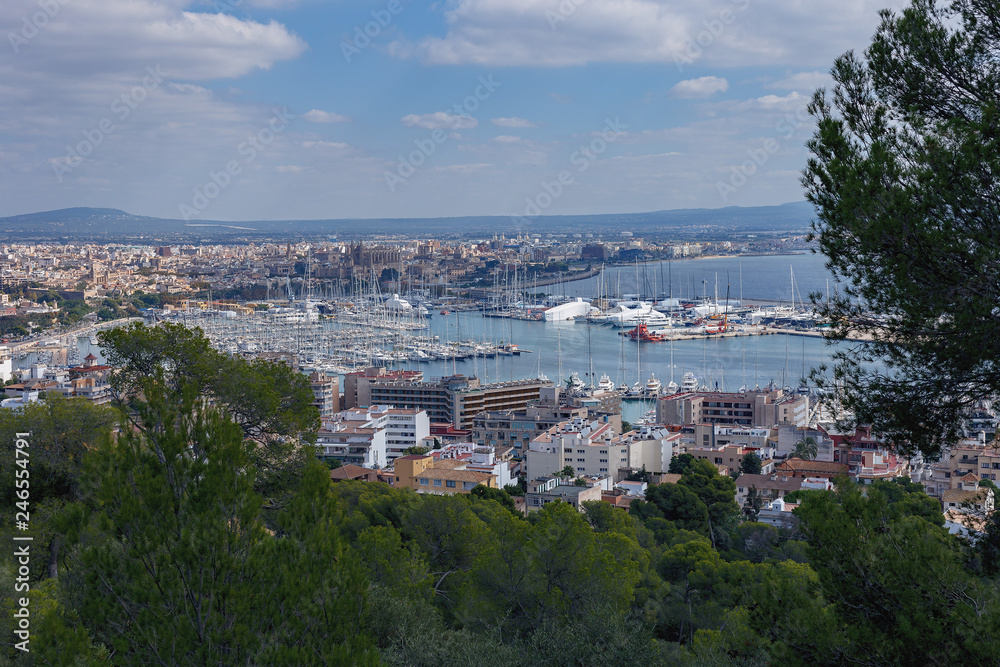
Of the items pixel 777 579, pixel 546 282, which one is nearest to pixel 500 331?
pixel 546 282

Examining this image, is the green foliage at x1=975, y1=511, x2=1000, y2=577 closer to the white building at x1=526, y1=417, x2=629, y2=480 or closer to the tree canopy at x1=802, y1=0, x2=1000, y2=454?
the tree canopy at x1=802, y1=0, x2=1000, y2=454

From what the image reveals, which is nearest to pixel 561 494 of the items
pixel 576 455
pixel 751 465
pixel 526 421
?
pixel 576 455

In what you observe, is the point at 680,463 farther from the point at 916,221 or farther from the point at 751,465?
the point at 916,221

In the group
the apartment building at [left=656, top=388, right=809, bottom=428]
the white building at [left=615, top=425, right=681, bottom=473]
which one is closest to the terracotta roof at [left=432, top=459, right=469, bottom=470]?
the white building at [left=615, top=425, right=681, bottom=473]

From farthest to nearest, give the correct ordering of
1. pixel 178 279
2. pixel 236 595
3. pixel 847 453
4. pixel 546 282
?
pixel 546 282
pixel 178 279
pixel 847 453
pixel 236 595

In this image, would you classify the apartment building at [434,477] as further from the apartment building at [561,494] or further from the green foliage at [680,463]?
the green foliage at [680,463]

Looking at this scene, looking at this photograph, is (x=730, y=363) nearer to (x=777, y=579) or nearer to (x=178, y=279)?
(x=777, y=579)

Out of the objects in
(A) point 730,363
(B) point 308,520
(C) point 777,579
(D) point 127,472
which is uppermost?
(D) point 127,472
